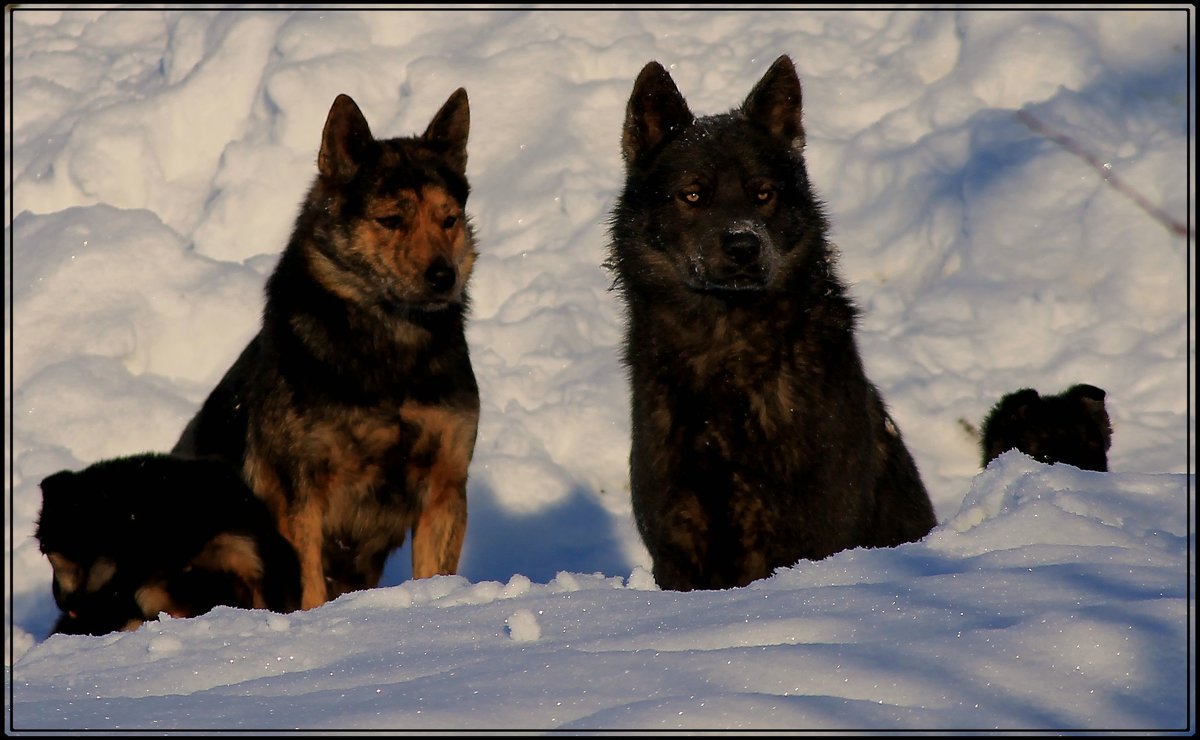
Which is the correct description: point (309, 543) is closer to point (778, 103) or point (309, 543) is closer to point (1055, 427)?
point (778, 103)

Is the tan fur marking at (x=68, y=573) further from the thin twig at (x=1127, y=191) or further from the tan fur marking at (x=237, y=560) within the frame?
the thin twig at (x=1127, y=191)

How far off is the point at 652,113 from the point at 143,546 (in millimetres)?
2824

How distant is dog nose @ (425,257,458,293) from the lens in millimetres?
6484

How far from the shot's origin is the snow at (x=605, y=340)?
2977mm

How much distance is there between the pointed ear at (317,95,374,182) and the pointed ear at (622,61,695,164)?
1499 millimetres

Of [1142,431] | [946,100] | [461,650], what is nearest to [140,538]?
[461,650]

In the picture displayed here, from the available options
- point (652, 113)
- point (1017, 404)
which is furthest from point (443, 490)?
point (1017, 404)

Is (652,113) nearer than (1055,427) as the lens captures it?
A: Yes

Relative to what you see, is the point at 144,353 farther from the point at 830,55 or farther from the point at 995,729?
the point at 995,729

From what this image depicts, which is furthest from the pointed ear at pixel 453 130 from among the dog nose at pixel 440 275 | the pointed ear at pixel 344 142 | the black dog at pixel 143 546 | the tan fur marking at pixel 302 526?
the black dog at pixel 143 546

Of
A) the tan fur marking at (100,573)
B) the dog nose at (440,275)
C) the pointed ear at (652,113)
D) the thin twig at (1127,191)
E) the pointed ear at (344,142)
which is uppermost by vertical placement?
the pointed ear at (344,142)

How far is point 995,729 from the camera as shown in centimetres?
266

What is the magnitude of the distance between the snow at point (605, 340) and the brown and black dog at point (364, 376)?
139cm

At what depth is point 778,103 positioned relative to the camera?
19.4 ft
